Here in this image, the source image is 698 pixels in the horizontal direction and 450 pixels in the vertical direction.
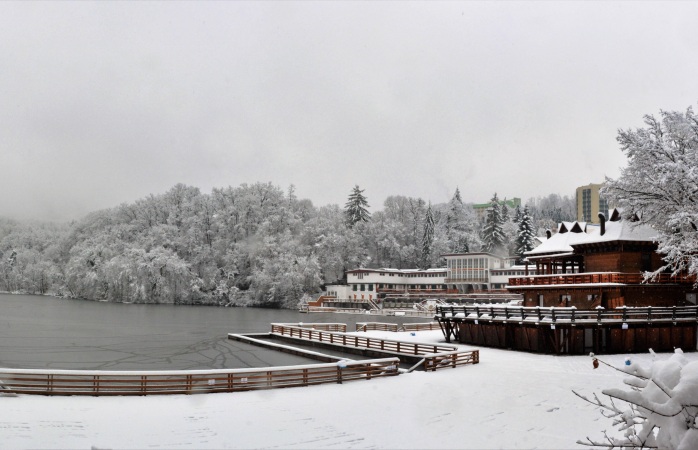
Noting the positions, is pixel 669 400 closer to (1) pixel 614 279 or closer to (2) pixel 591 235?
(1) pixel 614 279

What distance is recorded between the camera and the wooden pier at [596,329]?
2916 centimetres

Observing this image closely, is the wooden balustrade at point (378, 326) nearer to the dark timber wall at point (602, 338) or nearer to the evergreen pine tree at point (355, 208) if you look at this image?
the dark timber wall at point (602, 338)

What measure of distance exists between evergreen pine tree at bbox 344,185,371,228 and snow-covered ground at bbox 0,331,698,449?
103 meters

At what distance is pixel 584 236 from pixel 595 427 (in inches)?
1030

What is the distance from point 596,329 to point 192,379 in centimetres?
2196

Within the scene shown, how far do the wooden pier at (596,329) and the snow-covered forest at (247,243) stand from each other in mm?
72052

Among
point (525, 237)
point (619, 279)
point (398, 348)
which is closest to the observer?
point (398, 348)

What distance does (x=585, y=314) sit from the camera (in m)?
29.2

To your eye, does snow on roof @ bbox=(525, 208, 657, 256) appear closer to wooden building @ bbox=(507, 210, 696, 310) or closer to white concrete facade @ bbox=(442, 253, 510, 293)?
wooden building @ bbox=(507, 210, 696, 310)

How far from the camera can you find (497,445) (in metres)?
13.4

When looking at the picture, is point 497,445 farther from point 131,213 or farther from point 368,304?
point 131,213

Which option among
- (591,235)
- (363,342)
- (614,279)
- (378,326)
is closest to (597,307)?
(614,279)

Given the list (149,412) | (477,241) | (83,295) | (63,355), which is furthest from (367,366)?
(83,295)

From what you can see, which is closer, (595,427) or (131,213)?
(595,427)
